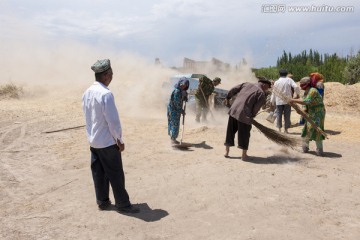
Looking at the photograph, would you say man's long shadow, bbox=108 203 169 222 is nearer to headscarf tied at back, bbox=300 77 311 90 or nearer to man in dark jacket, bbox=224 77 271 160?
man in dark jacket, bbox=224 77 271 160

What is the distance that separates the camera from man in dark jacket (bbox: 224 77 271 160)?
630 centimetres

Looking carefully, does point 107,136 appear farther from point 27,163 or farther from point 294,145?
point 294,145

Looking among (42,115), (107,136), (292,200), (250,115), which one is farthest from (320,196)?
(42,115)

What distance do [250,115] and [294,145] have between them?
1.26m

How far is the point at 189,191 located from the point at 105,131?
1.61 m

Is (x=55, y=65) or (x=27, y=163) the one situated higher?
(x=55, y=65)

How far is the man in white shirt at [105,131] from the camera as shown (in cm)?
404

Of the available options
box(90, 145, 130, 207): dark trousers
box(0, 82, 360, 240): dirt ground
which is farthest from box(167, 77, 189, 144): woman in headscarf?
box(90, 145, 130, 207): dark trousers

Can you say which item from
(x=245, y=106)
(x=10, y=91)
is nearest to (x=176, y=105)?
(x=245, y=106)

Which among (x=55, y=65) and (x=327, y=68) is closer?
(x=55, y=65)

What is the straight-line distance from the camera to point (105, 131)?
13.6ft

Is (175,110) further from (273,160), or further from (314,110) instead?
(314,110)

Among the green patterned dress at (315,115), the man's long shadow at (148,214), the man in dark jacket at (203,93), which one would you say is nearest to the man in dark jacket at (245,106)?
the green patterned dress at (315,115)

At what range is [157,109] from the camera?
14.7m
